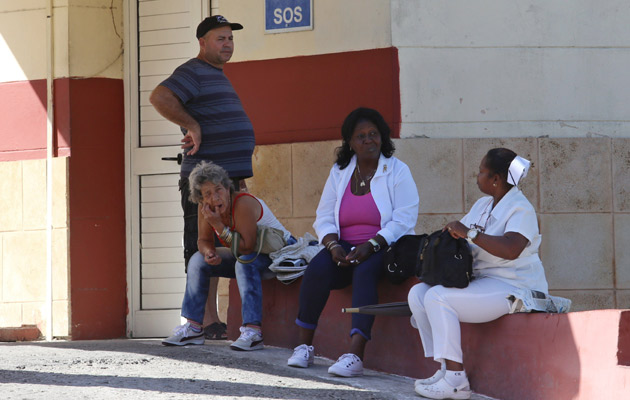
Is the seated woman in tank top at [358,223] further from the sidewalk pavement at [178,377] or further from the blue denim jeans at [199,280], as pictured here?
the blue denim jeans at [199,280]

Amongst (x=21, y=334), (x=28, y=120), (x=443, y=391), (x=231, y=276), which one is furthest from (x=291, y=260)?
(x=28, y=120)

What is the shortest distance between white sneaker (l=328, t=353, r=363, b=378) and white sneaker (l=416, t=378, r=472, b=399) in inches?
22.9

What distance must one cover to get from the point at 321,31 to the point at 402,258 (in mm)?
2569

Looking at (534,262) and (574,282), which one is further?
(574,282)

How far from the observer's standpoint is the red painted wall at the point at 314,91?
7.55m

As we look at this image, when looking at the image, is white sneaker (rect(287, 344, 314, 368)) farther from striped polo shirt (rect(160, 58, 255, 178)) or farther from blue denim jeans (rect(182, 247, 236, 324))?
striped polo shirt (rect(160, 58, 255, 178))

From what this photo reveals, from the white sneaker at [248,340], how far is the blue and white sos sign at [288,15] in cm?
244

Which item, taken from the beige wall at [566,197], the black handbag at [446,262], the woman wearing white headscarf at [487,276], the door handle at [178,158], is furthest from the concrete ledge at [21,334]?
the black handbag at [446,262]

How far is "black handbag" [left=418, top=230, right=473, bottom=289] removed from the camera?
5066 millimetres

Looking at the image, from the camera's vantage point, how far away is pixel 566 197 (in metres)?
7.45

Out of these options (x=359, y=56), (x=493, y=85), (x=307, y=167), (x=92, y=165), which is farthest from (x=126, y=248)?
(x=493, y=85)

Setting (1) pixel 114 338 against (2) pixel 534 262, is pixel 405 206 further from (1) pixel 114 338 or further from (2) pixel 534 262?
(1) pixel 114 338

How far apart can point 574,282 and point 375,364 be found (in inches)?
81.1

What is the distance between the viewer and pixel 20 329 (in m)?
8.77
